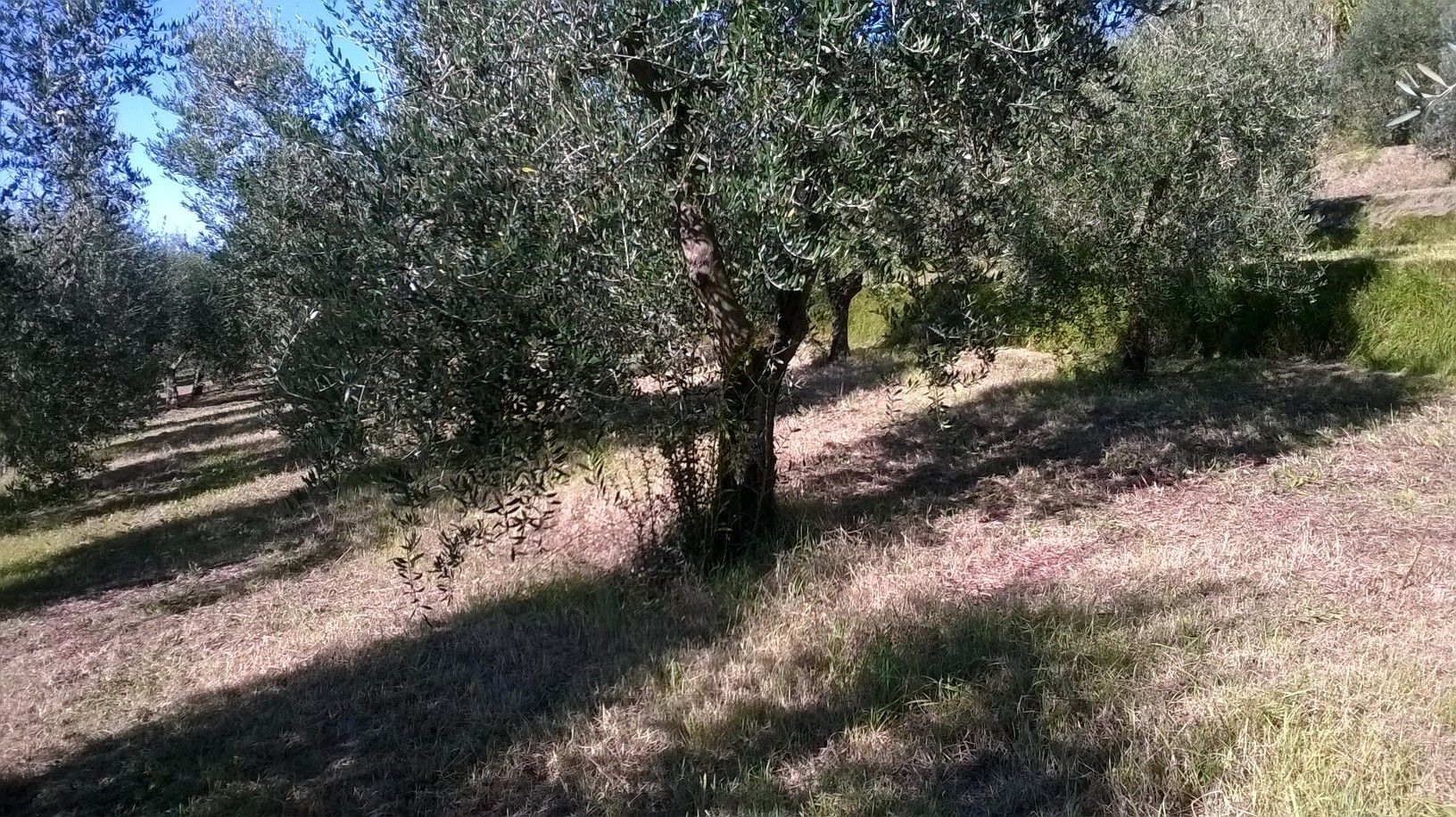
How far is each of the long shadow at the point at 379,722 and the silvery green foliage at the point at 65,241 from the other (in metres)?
3.30

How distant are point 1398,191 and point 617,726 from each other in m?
21.0

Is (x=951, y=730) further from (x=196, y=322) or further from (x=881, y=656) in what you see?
(x=196, y=322)

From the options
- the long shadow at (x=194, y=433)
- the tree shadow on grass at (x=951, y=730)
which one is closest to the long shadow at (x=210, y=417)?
the long shadow at (x=194, y=433)

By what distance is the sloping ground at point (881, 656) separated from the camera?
3592mm

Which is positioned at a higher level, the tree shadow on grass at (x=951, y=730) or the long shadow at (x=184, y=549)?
the long shadow at (x=184, y=549)

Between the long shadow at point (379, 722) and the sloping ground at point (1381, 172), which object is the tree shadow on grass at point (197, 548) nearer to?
the long shadow at point (379, 722)

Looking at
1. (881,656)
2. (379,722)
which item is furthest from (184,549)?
(881,656)

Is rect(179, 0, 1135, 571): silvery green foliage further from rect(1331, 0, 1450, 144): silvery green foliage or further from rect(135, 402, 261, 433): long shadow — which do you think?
rect(135, 402, 261, 433): long shadow

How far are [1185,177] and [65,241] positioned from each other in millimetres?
10904

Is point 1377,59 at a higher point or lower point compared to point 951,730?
higher

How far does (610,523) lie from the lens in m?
7.68

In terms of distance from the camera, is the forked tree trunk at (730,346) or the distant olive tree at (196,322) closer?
the forked tree trunk at (730,346)

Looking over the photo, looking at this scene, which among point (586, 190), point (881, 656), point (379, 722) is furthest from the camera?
point (379, 722)

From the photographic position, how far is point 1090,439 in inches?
344
